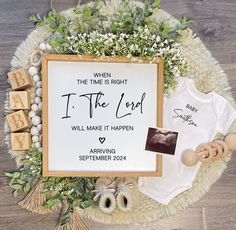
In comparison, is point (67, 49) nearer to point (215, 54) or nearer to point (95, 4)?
point (95, 4)

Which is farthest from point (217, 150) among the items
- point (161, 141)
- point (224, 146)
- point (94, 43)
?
point (94, 43)

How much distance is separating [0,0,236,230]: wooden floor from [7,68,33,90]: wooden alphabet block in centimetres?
3

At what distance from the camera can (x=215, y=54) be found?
1.21 m

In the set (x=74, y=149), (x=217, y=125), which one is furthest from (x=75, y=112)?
(x=217, y=125)

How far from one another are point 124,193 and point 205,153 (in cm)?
24

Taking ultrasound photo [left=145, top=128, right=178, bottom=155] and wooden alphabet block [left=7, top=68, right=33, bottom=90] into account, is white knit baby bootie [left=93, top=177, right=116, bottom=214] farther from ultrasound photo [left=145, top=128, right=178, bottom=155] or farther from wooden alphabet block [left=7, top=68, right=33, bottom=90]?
wooden alphabet block [left=7, top=68, right=33, bottom=90]

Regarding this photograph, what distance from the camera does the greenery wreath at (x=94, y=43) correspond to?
1146mm

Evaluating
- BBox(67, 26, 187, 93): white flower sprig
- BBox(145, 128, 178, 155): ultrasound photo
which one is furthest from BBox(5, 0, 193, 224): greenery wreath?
BBox(145, 128, 178, 155): ultrasound photo

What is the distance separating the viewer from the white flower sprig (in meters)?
1.14

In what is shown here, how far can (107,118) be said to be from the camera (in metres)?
1.16

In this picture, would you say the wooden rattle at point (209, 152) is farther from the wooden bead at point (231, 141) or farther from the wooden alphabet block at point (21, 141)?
the wooden alphabet block at point (21, 141)

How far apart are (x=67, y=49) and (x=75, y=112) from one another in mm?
164

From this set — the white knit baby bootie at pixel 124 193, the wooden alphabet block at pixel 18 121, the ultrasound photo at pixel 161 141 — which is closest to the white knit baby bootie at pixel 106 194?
the white knit baby bootie at pixel 124 193

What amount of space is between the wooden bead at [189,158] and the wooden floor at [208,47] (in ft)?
0.34
